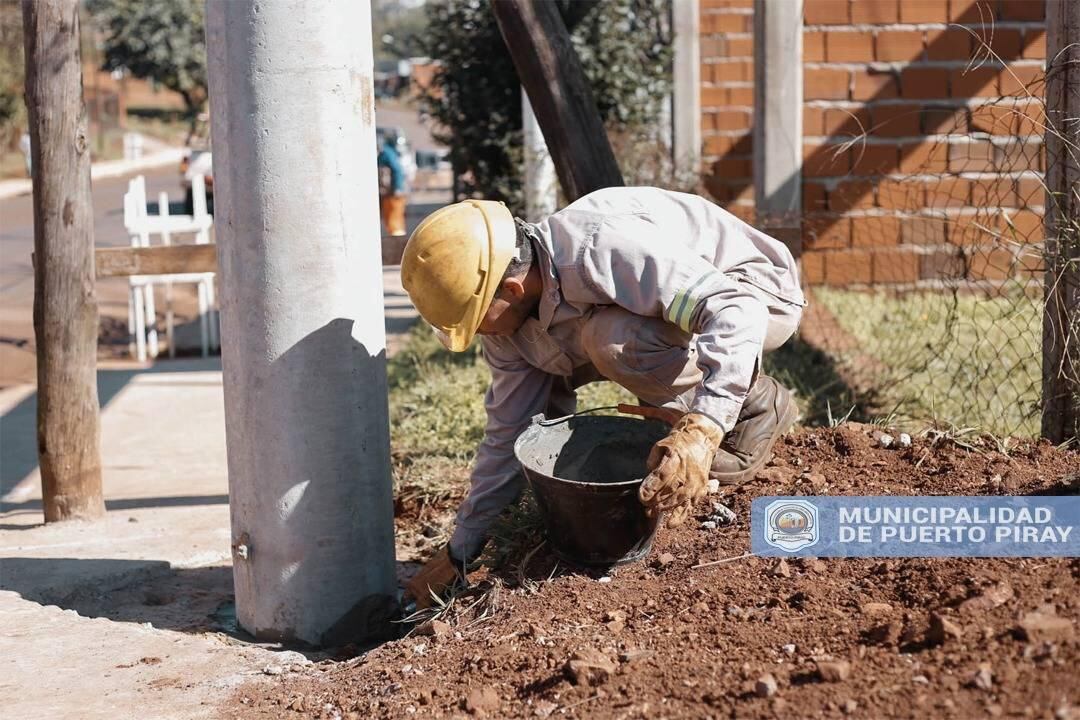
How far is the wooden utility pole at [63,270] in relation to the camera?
5375 mm

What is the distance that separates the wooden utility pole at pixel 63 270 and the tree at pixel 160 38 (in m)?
41.8

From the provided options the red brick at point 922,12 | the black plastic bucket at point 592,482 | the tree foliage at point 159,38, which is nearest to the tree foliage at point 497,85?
the red brick at point 922,12

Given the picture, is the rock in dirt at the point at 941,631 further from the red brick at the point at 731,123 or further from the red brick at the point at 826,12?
the red brick at the point at 731,123

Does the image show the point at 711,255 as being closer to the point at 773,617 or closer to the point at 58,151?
the point at 773,617

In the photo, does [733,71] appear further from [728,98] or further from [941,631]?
[941,631]

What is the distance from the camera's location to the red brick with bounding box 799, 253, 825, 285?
31.3ft

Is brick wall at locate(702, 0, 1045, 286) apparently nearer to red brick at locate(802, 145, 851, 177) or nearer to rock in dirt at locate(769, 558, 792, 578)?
red brick at locate(802, 145, 851, 177)

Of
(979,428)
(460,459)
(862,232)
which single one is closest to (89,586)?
(460,459)

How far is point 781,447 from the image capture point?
4.73m

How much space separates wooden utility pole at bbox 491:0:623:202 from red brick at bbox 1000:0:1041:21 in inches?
173

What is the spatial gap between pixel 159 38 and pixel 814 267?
40.7 metres

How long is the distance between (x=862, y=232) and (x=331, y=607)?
20.9ft

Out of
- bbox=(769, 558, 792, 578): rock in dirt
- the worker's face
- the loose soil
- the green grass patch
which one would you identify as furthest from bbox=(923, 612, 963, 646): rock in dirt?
the green grass patch

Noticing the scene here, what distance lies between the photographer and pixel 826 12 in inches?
358
